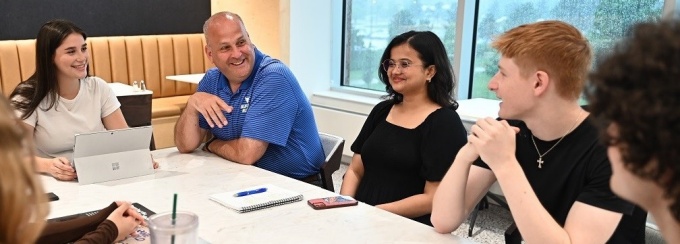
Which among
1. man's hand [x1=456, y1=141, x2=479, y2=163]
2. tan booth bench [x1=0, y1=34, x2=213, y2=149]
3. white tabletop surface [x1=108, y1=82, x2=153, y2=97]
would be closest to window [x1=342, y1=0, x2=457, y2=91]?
tan booth bench [x1=0, y1=34, x2=213, y2=149]

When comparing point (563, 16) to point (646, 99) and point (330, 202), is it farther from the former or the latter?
point (646, 99)

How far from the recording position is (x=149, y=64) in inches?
206

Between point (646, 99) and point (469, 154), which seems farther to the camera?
point (469, 154)

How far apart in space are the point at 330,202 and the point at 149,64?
3.84 metres

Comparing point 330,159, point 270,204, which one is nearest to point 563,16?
point 330,159

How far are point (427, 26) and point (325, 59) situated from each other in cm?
100

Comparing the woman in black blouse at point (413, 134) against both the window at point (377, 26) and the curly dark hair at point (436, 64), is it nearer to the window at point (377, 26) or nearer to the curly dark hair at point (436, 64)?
the curly dark hair at point (436, 64)

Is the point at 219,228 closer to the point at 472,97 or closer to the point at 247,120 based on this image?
the point at 247,120

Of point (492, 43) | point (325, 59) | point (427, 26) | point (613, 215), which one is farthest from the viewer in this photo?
point (325, 59)

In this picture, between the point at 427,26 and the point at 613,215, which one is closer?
the point at 613,215

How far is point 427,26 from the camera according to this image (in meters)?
4.78

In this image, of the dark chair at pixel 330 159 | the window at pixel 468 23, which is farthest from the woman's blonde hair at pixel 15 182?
the window at pixel 468 23

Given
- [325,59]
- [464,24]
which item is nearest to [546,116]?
[464,24]

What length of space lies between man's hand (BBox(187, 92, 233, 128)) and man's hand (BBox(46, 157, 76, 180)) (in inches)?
23.4
